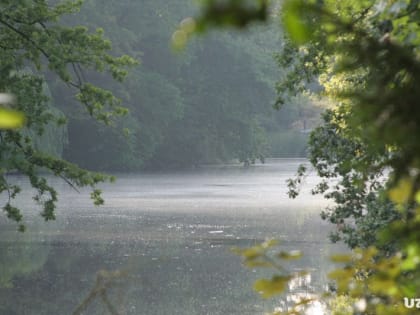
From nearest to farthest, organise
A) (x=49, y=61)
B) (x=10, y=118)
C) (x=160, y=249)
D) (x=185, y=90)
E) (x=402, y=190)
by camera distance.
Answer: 1. (x=10, y=118)
2. (x=402, y=190)
3. (x=49, y=61)
4. (x=160, y=249)
5. (x=185, y=90)

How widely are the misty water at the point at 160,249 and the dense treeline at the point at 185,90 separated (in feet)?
52.8

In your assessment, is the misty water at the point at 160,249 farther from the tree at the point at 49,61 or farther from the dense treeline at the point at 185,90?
the dense treeline at the point at 185,90

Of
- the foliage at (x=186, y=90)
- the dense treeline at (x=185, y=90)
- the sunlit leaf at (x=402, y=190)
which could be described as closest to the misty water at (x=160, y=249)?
the sunlit leaf at (x=402, y=190)

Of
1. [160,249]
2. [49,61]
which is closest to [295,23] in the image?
[49,61]

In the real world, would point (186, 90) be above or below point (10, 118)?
above

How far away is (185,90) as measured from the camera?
57.0 metres

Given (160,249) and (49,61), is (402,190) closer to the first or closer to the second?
A: (49,61)

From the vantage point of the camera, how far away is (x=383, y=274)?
1619mm

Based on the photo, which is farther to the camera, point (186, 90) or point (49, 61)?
point (186, 90)

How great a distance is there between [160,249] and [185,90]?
37.7 meters

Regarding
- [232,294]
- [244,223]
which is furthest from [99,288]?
[244,223]

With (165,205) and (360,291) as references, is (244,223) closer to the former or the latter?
(165,205)

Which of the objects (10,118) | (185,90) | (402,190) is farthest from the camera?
(185,90)

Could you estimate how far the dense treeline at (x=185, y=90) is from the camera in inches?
2024
